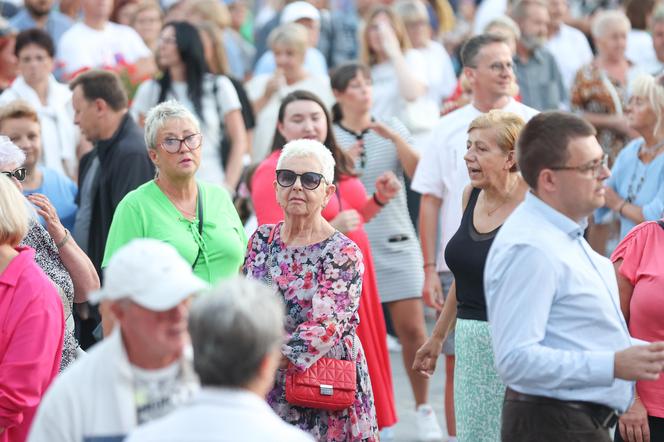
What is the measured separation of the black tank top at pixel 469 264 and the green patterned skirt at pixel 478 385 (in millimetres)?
65

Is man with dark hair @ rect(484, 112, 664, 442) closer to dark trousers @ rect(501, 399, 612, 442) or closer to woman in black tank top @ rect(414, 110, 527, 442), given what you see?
dark trousers @ rect(501, 399, 612, 442)

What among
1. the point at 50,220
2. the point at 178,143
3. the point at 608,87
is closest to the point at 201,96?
the point at 178,143

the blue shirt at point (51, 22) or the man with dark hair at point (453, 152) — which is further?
the blue shirt at point (51, 22)

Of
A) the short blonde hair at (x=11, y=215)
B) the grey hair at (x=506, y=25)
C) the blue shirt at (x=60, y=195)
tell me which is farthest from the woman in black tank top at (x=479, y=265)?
the grey hair at (x=506, y=25)

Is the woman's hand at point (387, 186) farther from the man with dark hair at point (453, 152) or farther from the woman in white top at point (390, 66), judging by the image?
the woman in white top at point (390, 66)

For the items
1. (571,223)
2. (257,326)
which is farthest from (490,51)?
(257,326)

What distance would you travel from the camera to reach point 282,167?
5.60 metres

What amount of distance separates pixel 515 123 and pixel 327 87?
501cm

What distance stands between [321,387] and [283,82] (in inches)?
222

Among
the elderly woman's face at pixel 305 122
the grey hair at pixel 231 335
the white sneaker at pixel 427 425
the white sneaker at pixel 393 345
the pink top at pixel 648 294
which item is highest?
the elderly woman's face at pixel 305 122

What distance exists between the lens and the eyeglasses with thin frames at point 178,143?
19.6 ft

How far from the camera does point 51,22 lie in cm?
1216

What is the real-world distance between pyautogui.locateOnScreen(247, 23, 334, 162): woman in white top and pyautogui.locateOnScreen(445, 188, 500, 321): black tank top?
15.8 ft

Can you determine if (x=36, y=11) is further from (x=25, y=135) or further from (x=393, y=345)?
(x=393, y=345)
